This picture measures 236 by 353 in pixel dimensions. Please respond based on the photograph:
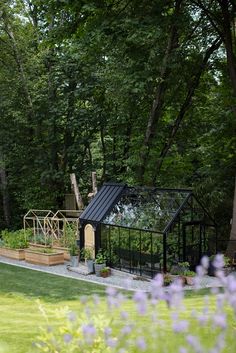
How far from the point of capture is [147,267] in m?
12.4

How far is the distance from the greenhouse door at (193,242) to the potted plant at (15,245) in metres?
5.85

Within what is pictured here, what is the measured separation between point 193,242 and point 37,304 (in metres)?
7.00

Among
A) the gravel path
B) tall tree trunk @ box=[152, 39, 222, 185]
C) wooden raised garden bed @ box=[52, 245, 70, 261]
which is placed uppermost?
tall tree trunk @ box=[152, 39, 222, 185]

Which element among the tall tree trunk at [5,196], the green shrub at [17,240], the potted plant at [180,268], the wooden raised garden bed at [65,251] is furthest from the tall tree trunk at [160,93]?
the tall tree trunk at [5,196]

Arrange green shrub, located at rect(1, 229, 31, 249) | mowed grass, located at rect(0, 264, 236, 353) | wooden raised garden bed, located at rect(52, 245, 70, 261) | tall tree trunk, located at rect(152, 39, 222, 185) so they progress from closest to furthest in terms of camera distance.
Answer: mowed grass, located at rect(0, 264, 236, 353)
wooden raised garden bed, located at rect(52, 245, 70, 261)
tall tree trunk, located at rect(152, 39, 222, 185)
green shrub, located at rect(1, 229, 31, 249)

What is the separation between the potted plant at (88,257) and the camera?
1318 centimetres

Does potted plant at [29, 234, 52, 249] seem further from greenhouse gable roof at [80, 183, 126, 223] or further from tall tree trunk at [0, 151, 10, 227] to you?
tall tree trunk at [0, 151, 10, 227]

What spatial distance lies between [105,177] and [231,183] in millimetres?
5413

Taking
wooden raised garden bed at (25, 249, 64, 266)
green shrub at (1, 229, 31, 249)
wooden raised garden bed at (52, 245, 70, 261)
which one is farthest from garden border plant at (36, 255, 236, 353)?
A: green shrub at (1, 229, 31, 249)

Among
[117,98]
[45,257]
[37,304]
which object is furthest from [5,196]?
[37,304]

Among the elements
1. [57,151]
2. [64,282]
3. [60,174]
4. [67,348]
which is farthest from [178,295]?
[57,151]

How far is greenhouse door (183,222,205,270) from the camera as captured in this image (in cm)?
1266

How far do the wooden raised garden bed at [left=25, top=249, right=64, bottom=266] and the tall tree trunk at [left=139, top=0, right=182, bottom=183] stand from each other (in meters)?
3.44

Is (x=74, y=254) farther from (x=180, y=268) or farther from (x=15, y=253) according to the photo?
(x=180, y=268)
